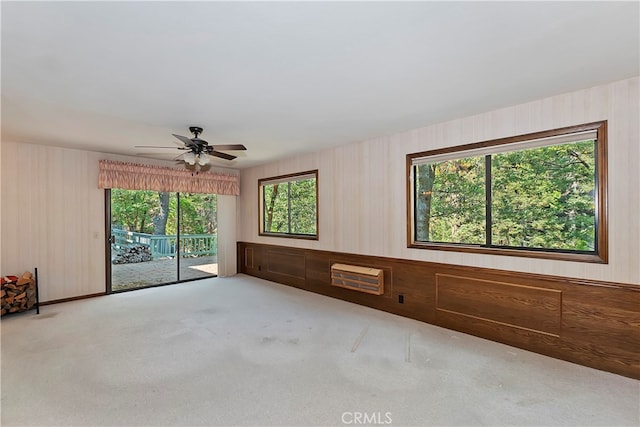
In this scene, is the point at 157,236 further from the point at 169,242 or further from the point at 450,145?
the point at 450,145

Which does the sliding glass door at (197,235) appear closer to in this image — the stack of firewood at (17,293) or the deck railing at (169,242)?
the deck railing at (169,242)

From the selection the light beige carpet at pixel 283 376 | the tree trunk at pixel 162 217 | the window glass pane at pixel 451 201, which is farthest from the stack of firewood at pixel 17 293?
the window glass pane at pixel 451 201

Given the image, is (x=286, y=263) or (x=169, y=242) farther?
(x=169, y=242)

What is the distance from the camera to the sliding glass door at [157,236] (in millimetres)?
5270

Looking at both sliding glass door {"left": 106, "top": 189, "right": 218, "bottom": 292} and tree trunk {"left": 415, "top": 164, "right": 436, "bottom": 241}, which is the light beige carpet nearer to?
tree trunk {"left": 415, "top": 164, "right": 436, "bottom": 241}

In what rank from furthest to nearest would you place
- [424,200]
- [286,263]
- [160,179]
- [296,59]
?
[286,263]
[160,179]
[424,200]
[296,59]

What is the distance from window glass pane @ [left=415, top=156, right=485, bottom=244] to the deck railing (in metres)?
4.51

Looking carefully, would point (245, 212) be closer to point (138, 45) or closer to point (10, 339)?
point (10, 339)

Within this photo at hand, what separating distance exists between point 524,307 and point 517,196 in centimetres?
113

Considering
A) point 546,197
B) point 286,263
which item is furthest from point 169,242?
point 546,197

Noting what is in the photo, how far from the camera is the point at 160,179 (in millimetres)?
5449

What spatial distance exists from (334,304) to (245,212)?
3295 mm

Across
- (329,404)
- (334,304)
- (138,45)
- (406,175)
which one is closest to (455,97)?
(406,175)

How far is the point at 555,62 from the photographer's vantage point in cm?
215
